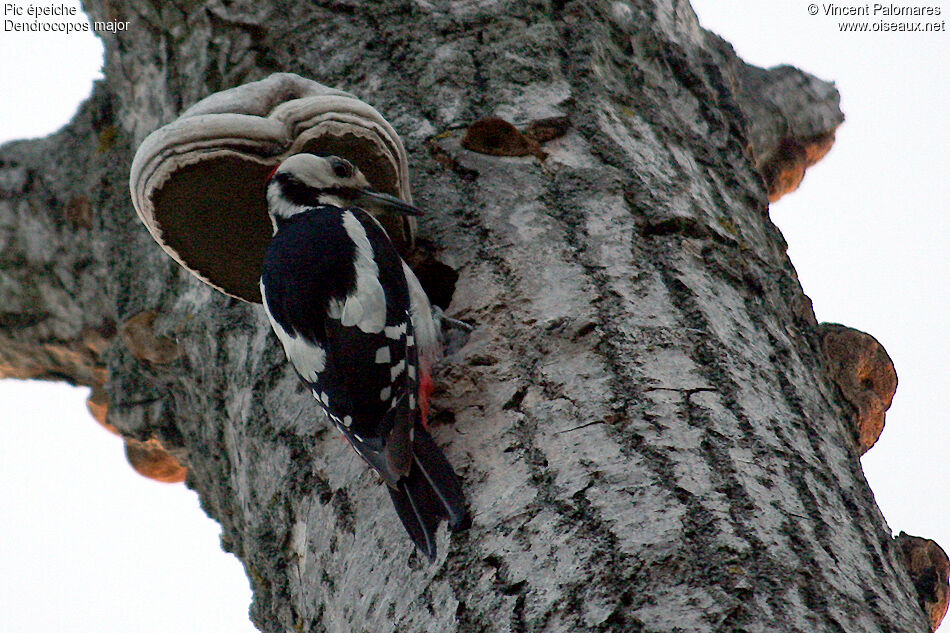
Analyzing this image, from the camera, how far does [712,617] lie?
1354 mm

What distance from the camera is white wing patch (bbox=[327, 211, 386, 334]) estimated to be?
7.07 ft

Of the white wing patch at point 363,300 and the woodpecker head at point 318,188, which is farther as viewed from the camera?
the woodpecker head at point 318,188

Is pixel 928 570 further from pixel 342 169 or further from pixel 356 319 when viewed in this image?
pixel 342 169

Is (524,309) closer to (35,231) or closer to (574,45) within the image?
(574,45)

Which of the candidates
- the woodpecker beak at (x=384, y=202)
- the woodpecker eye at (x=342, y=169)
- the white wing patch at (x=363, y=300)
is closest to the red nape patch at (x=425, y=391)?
the white wing patch at (x=363, y=300)

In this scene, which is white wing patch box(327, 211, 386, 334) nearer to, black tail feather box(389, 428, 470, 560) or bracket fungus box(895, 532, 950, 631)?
black tail feather box(389, 428, 470, 560)

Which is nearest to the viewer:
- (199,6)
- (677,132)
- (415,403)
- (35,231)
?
(415,403)

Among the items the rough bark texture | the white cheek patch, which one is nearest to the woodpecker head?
the rough bark texture

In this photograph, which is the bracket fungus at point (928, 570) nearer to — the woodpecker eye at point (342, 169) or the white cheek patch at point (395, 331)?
the white cheek patch at point (395, 331)

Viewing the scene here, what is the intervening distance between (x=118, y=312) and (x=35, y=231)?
0.85m

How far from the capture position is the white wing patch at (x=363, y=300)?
84.8 inches

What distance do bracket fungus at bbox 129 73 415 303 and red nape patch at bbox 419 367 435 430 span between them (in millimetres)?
380

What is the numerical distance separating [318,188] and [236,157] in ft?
0.75

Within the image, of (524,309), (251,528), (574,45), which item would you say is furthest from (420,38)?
(251,528)
